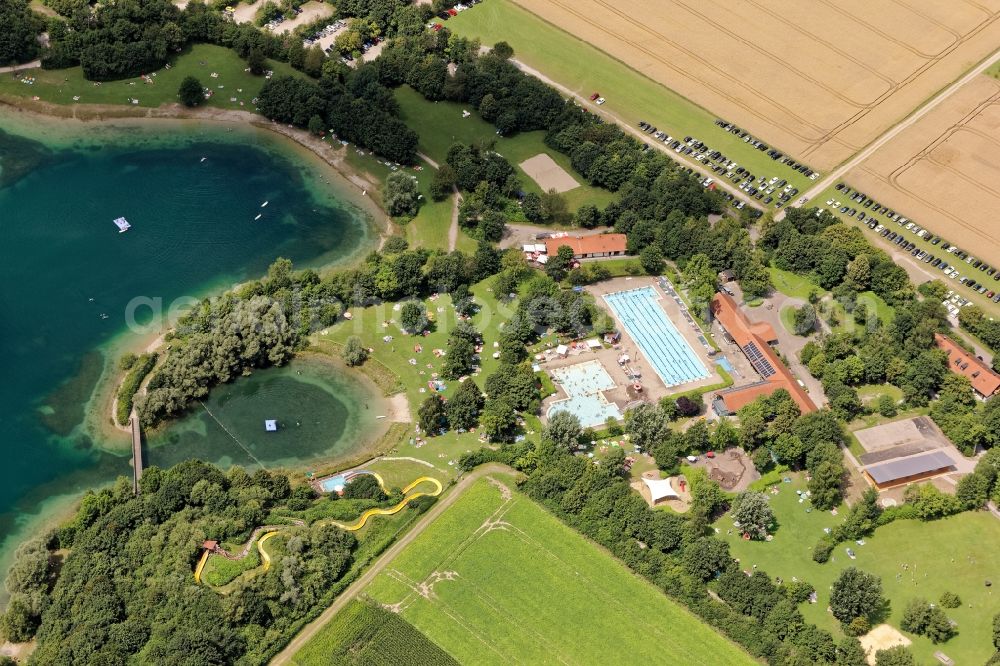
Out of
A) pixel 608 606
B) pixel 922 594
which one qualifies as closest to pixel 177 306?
pixel 608 606

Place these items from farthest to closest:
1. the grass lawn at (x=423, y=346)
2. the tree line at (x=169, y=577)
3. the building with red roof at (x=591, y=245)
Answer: the building with red roof at (x=591, y=245)
the grass lawn at (x=423, y=346)
the tree line at (x=169, y=577)

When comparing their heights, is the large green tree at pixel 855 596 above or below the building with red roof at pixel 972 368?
below

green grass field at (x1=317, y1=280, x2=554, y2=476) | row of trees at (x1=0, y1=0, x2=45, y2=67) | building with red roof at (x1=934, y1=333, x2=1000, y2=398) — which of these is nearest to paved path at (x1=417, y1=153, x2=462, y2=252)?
green grass field at (x1=317, y1=280, x2=554, y2=476)

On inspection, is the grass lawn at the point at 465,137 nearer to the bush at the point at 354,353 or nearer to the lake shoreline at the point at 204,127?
the lake shoreline at the point at 204,127

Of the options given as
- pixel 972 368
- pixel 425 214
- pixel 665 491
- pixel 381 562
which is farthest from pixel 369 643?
pixel 972 368

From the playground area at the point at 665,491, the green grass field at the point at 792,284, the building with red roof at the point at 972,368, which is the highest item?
the building with red roof at the point at 972,368

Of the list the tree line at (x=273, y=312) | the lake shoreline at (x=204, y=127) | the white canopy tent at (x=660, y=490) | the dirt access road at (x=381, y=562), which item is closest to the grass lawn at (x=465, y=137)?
the lake shoreline at (x=204, y=127)

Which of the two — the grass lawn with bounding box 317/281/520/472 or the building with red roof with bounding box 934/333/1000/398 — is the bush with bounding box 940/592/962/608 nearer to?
the building with red roof with bounding box 934/333/1000/398
